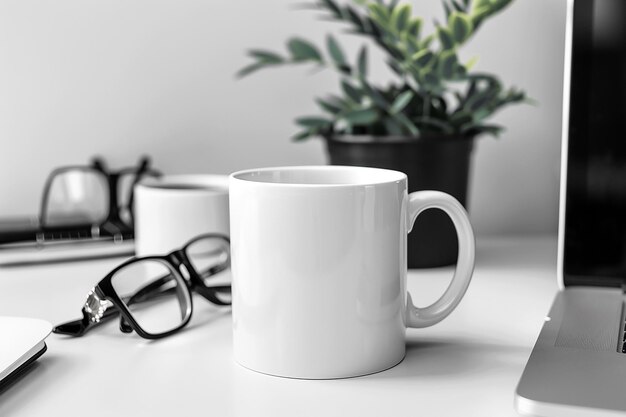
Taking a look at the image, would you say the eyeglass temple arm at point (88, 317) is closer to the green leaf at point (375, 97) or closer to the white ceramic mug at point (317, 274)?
the white ceramic mug at point (317, 274)

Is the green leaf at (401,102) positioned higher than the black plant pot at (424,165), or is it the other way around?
the green leaf at (401,102)

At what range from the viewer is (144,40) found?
890 millimetres

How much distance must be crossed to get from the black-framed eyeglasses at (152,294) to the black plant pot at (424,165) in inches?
6.1

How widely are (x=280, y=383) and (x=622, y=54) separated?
0.42 metres

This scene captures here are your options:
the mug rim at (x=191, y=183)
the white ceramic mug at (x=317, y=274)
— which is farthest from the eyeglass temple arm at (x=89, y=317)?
the mug rim at (x=191, y=183)

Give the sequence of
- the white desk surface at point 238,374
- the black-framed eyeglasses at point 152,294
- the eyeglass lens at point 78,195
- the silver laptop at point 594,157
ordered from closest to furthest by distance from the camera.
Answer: the white desk surface at point 238,374 < the black-framed eyeglasses at point 152,294 < the silver laptop at point 594,157 < the eyeglass lens at point 78,195

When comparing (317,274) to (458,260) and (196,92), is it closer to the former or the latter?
(458,260)

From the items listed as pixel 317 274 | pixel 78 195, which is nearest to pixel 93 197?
pixel 78 195

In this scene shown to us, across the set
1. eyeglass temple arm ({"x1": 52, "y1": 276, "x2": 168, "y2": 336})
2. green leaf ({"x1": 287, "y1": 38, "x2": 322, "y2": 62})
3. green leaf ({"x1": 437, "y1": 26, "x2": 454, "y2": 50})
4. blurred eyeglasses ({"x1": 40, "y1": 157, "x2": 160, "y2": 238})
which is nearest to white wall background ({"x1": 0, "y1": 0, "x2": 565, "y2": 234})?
blurred eyeglasses ({"x1": 40, "y1": 157, "x2": 160, "y2": 238})

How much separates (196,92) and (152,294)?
364mm

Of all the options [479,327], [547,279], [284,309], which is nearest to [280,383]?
[284,309]

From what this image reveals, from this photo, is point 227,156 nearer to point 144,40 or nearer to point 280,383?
point 144,40

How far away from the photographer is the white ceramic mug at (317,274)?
0.42m

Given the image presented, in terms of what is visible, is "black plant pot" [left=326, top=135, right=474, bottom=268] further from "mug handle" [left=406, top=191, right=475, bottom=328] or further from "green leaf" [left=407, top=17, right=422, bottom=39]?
"mug handle" [left=406, top=191, right=475, bottom=328]
